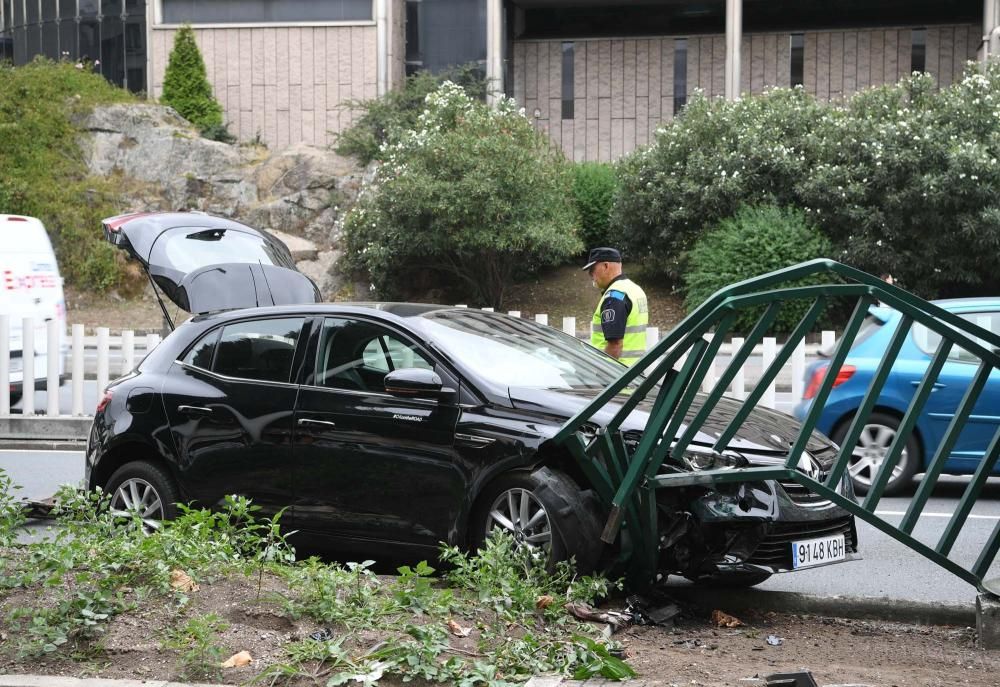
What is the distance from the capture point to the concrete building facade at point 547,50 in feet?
126

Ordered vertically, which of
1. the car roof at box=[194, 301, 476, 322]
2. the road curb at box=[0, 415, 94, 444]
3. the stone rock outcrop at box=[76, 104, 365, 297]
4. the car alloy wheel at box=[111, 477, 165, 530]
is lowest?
the road curb at box=[0, 415, 94, 444]

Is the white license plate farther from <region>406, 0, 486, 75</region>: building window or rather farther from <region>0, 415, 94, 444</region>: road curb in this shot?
<region>406, 0, 486, 75</region>: building window

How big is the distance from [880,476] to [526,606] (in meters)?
1.55

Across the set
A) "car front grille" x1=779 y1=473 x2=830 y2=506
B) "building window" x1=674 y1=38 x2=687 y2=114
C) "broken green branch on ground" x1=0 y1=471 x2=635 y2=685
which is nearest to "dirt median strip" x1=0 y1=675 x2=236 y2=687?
"broken green branch on ground" x1=0 y1=471 x2=635 y2=685

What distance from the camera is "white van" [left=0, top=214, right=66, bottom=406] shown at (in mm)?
13500

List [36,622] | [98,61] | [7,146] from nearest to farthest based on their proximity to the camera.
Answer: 1. [36,622]
2. [7,146]
3. [98,61]

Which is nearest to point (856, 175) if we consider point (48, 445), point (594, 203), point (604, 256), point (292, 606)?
point (594, 203)

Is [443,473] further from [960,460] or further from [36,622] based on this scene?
[960,460]

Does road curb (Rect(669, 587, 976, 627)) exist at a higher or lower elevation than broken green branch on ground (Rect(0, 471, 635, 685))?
lower

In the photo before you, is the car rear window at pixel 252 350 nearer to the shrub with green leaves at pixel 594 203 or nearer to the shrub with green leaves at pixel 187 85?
the shrub with green leaves at pixel 594 203

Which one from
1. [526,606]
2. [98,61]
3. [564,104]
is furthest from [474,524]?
[98,61]

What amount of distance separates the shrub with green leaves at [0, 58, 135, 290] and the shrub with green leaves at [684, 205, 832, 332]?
16043mm

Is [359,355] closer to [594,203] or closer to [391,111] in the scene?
[594,203]

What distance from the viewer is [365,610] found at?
4.81 m
